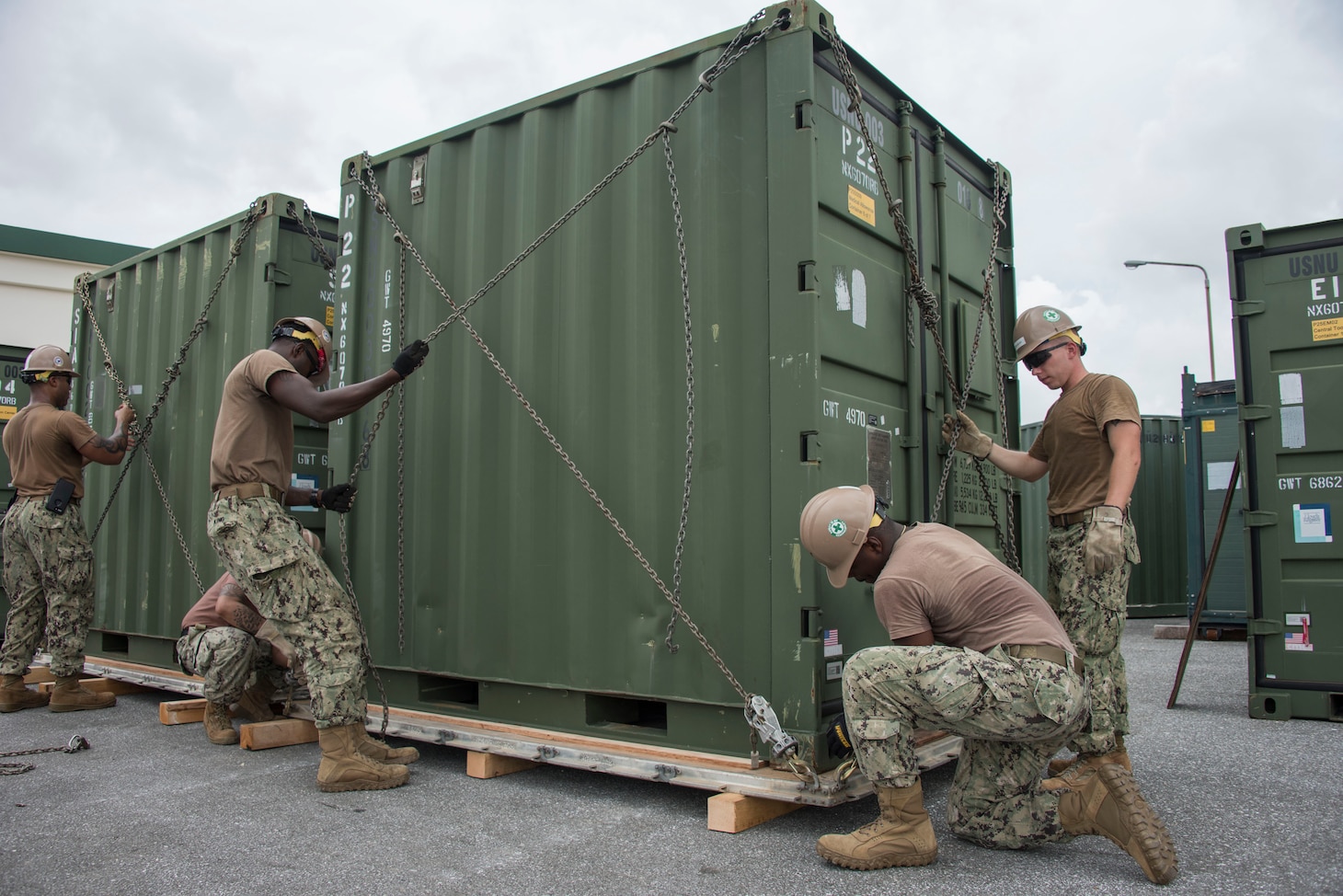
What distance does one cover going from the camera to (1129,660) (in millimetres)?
8367

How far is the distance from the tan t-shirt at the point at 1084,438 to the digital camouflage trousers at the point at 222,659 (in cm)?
408

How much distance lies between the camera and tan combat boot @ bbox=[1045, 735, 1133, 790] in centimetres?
373

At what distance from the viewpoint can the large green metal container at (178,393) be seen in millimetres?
6176

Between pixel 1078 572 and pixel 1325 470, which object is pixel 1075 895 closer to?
pixel 1078 572

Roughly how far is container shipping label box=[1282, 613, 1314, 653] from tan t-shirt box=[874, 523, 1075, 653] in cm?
362

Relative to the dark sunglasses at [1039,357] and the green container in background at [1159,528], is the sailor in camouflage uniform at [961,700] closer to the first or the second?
the dark sunglasses at [1039,357]

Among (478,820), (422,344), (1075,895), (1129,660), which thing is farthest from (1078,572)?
(1129,660)

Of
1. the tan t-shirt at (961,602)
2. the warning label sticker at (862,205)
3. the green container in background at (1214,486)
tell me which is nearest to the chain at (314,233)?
the warning label sticker at (862,205)

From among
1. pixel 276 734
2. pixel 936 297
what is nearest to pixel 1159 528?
pixel 936 297

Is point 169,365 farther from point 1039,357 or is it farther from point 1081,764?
point 1081,764

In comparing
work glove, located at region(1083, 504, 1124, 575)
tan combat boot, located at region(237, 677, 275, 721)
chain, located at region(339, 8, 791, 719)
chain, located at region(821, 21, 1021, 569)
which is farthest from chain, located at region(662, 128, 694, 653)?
tan combat boot, located at region(237, 677, 275, 721)

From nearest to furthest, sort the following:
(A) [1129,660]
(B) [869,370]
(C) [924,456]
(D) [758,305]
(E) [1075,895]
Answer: (E) [1075,895] < (D) [758,305] < (B) [869,370] < (C) [924,456] < (A) [1129,660]

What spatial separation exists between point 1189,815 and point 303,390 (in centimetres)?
397

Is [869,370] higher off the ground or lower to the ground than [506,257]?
lower
